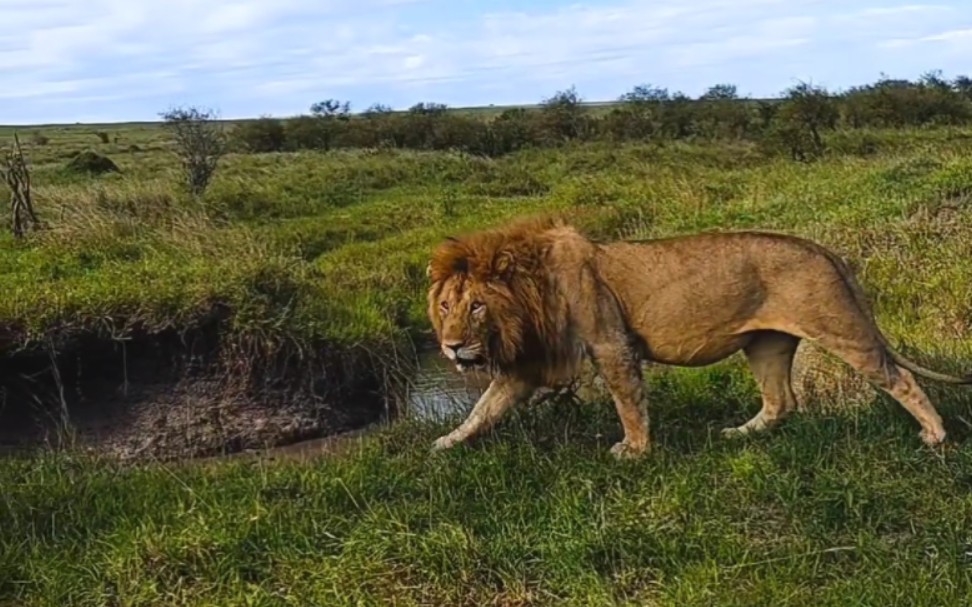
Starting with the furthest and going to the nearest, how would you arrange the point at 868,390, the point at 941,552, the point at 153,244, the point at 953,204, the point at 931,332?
the point at 953,204 < the point at 153,244 < the point at 931,332 < the point at 868,390 < the point at 941,552

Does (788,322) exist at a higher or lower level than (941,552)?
higher

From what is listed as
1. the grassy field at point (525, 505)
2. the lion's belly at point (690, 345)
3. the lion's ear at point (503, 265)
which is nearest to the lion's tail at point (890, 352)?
the grassy field at point (525, 505)

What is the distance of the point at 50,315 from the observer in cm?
1026

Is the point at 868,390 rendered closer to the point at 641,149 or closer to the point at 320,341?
the point at 320,341

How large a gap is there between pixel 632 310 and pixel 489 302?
2.83ft

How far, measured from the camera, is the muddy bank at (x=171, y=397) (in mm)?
10211

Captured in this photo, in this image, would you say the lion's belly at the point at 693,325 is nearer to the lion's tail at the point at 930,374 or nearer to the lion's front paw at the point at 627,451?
the lion's front paw at the point at 627,451

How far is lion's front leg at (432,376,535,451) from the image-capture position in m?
6.71

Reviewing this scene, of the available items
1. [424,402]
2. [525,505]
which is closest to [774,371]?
[525,505]

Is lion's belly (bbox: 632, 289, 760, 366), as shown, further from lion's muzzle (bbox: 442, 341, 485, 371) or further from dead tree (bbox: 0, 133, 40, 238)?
dead tree (bbox: 0, 133, 40, 238)

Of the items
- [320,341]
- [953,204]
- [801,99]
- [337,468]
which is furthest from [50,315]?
[801,99]

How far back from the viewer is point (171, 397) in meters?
10.6

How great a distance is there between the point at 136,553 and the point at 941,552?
3.45m

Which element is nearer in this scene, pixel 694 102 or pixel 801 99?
pixel 801 99
